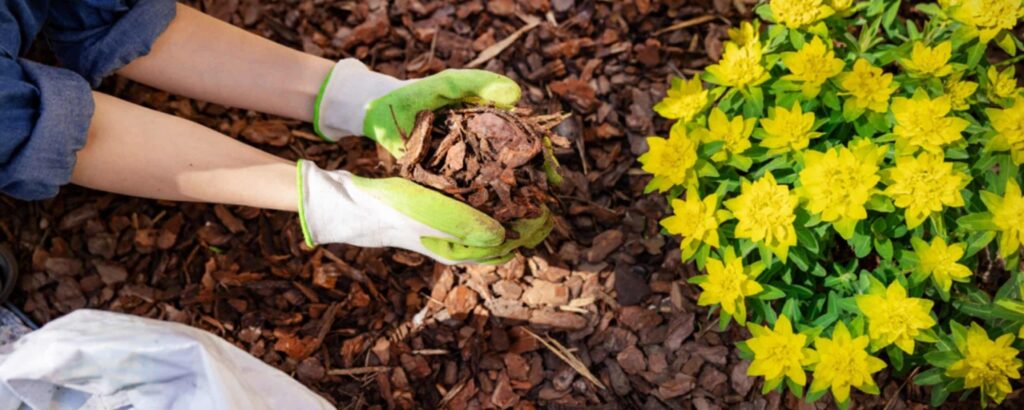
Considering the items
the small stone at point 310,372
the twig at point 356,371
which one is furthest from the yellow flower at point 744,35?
the small stone at point 310,372

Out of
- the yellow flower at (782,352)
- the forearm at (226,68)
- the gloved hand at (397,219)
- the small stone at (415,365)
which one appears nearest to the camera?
the yellow flower at (782,352)

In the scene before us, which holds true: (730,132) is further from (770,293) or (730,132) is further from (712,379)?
(712,379)

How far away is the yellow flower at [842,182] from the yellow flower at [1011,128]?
0.70 feet

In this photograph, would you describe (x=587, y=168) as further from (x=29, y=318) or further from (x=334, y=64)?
(x=29, y=318)

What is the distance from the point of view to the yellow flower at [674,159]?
159 centimetres

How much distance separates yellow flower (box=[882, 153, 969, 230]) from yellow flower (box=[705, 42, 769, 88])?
0.31 metres

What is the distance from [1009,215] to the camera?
1409 mm

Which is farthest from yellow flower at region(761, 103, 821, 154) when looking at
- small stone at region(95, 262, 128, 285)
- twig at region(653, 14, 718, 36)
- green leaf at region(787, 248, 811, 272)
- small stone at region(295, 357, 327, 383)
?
small stone at region(95, 262, 128, 285)

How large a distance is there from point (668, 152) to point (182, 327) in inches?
42.4

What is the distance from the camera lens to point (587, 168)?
203 cm

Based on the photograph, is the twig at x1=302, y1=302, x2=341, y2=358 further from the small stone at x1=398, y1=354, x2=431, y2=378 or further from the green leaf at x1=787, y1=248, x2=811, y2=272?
the green leaf at x1=787, y1=248, x2=811, y2=272

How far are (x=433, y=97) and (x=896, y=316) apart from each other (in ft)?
3.32

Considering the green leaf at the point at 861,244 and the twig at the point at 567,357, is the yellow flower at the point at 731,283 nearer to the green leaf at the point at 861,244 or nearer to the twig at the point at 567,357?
the green leaf at the point at 861,244

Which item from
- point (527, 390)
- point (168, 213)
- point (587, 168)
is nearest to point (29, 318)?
point (168, 213)
